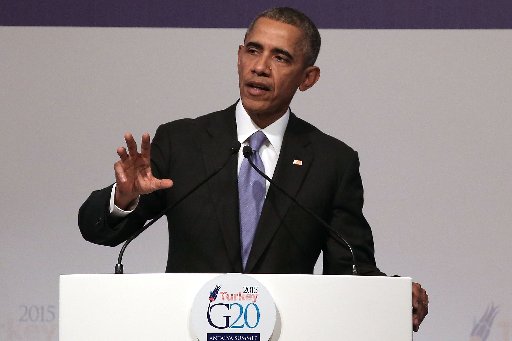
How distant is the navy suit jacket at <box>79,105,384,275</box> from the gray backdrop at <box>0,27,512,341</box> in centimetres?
75

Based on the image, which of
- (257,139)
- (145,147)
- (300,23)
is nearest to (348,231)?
(257,139)

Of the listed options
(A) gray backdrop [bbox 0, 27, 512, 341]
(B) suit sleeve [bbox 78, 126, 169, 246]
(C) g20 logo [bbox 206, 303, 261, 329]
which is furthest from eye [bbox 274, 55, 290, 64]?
(C) g20 logo [bbox 206, 303, 261, 329]

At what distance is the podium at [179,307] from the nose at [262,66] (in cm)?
75

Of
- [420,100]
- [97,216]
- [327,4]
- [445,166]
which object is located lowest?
[97,216]

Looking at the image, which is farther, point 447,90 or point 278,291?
point 447,90

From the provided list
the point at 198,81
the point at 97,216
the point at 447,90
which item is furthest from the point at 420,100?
the point at 97,216

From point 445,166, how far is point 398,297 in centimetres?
149

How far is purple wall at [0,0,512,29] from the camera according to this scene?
321cm

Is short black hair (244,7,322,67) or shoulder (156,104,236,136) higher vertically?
short black hair (244,7,322,67)

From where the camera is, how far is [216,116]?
2.42 metres

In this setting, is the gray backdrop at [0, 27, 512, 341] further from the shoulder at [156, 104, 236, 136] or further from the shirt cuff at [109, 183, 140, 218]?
the shirt cuff at [109, 183, 140, 218]

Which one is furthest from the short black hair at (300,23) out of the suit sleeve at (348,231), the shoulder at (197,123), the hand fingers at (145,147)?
the hand fingers at (145,147)

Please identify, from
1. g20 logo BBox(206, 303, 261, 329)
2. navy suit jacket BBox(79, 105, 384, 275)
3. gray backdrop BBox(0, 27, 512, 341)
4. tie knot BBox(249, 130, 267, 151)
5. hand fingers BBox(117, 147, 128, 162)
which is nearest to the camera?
g20 logo BBox(206, 303, 261, 329)

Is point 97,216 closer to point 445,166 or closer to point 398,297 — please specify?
point 398,297
